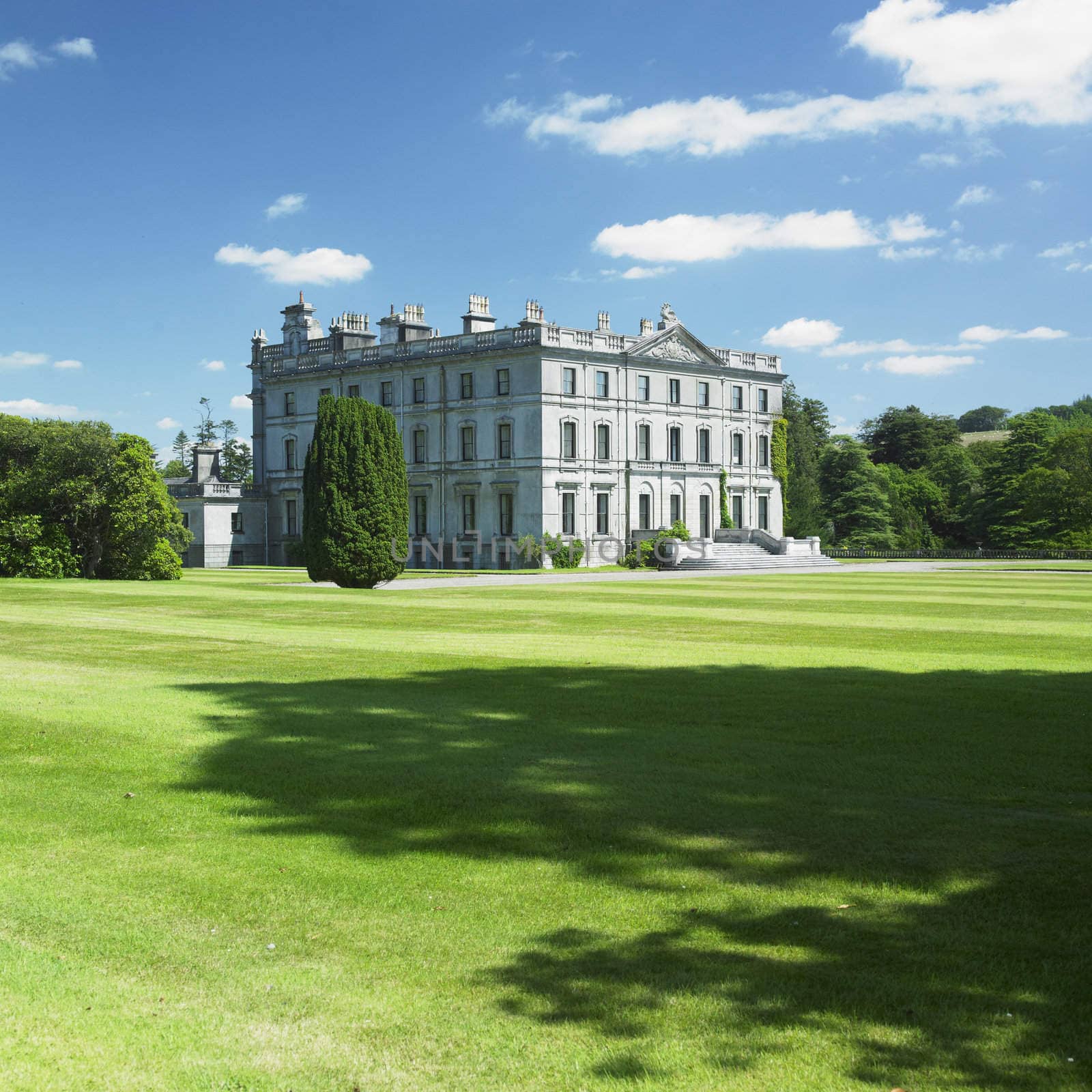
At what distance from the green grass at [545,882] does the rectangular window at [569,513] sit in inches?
2025

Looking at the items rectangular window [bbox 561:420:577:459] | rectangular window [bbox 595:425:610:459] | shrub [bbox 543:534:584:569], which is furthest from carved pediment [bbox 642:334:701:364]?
shrub [bbox 543:534:584:569]

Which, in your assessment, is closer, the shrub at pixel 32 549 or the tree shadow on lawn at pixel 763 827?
the tree shadow on lawn at pixel 763 827

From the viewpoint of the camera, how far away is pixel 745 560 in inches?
2469

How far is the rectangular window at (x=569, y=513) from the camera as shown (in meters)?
64.6

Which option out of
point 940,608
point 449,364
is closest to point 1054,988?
point 940,608

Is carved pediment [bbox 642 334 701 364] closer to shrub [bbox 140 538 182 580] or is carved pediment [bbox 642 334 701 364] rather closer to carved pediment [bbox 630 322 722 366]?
carved pediment [bbox 630 322 722 366]

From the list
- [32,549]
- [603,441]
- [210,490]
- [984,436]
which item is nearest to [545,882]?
[32,549]

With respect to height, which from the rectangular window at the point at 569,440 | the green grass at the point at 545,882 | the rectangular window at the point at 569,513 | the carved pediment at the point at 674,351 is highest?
the carved pediment at the point at 674,351

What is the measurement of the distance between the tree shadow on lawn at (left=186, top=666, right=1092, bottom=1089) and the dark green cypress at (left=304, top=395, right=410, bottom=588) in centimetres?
2519

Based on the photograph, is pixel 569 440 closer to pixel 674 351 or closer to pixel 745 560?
pixel 674 351

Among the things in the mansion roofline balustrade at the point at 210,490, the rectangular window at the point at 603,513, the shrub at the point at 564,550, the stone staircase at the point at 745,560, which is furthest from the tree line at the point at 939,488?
the mansion roofline balustrade at the point at 210,490

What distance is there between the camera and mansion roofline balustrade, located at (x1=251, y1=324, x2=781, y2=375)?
209 feet

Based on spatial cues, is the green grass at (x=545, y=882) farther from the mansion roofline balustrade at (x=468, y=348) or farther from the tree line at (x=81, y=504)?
the mansion roofline balustrade at (x=468, y=348)

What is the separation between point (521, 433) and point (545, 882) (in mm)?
58864
